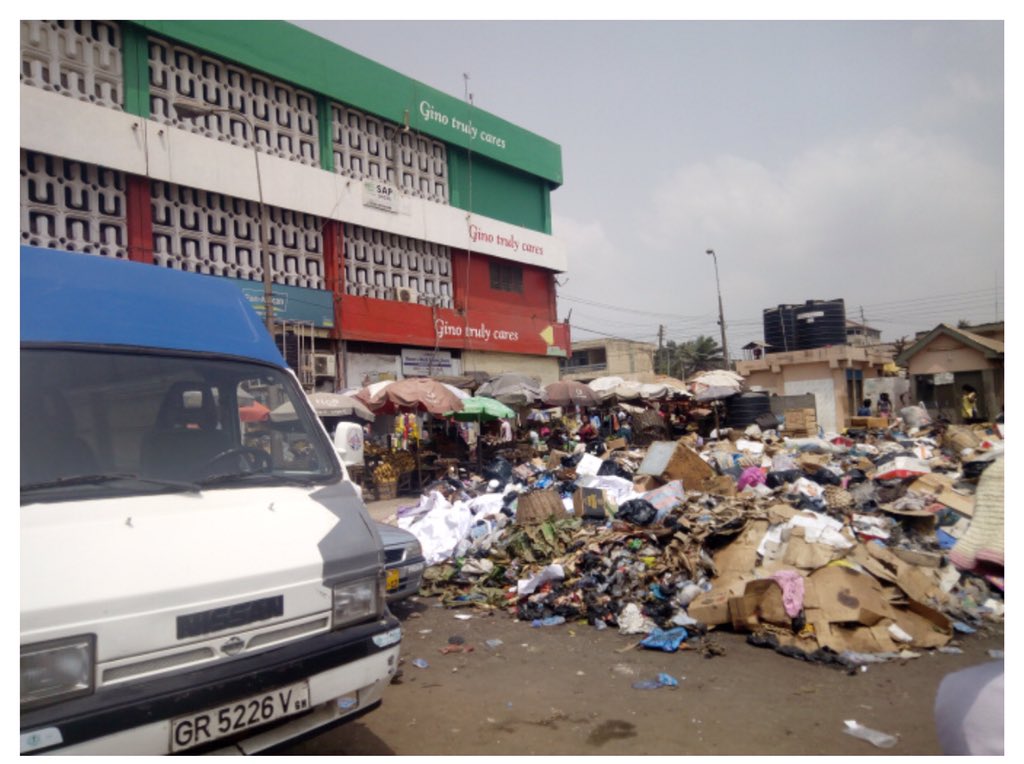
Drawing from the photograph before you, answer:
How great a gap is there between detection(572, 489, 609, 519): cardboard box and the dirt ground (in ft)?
8.25

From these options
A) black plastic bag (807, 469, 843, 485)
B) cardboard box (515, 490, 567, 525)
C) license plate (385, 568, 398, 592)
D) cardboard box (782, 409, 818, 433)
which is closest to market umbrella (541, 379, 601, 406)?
cardboard box (782, 409, 818, 433)

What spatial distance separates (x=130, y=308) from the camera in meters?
3.43

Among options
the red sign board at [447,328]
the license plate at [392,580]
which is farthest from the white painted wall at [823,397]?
the license plate at [392,580]

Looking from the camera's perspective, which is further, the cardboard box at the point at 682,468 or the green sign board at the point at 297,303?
the green sign board at the point at 297,303

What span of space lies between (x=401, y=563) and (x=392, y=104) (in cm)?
1979

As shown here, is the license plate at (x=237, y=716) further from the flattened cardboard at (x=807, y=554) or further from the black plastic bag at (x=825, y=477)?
the black plastic bag at (x=825, y=477)

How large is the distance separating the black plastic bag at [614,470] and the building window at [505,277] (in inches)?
633

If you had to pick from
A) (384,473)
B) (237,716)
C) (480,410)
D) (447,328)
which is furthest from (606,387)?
(237,716)

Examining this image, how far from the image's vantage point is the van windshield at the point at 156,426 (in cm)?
281

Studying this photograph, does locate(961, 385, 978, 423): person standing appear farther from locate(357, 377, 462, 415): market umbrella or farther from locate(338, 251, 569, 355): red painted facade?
locate(338, 251, 569, 355): red painted facade

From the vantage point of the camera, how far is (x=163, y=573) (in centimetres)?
251

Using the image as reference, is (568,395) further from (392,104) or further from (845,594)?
(845,594)

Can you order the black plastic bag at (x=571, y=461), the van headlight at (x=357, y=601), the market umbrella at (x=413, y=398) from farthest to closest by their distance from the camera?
1. the black plastic bag at (x=571, y=461)
2. the market umbrella at (x=413, y=398)
3. the van headlight at (x=357, y=601)

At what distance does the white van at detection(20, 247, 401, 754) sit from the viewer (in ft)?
7.63
